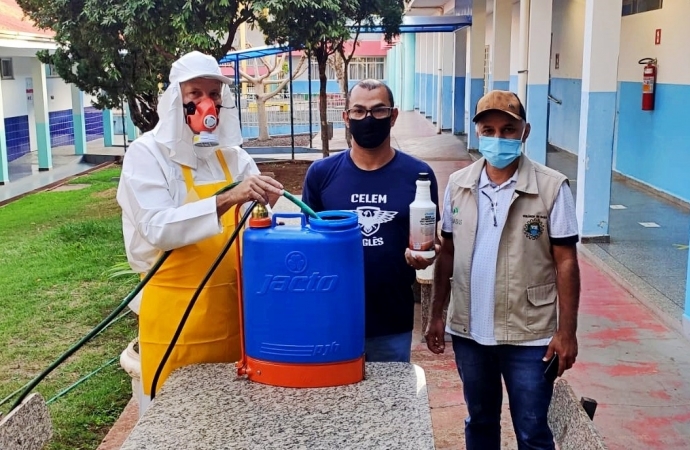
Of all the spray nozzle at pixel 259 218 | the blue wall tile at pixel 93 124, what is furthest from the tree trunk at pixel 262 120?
the spray nozzle at pixel 259 218

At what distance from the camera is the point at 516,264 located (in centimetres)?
261

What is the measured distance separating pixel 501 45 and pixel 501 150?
11374 mm

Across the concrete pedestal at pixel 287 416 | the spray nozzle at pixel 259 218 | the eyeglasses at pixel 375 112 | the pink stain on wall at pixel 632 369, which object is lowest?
the pink stain on wall at pixel 632 369

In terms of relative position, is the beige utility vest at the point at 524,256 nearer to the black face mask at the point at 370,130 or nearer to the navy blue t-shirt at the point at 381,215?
the navy blue t-shirt at the point at 381,215

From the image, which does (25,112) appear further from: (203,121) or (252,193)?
(252,193)

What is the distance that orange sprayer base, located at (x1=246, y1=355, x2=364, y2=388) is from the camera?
2.12 m

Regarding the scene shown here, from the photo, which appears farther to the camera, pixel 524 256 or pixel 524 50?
pixel 524 50

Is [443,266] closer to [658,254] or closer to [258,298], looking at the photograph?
[258,298]

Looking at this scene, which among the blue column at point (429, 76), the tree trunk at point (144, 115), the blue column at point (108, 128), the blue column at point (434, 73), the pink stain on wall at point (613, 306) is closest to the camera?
the pink stain on wall at point (613, 306)

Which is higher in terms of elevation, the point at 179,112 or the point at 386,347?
the point at 179,112

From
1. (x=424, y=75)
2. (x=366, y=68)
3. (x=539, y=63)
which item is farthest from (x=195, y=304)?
(x=366, y=68)

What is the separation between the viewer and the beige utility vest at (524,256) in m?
2.60

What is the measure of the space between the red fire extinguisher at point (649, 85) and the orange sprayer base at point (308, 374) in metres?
8.59

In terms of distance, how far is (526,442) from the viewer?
270cm
